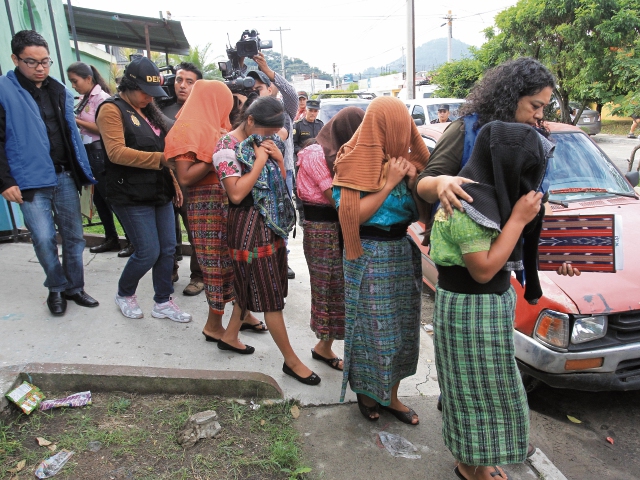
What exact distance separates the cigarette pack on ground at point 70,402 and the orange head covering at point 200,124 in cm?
142

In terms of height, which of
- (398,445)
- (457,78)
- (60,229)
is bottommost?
(398,445)

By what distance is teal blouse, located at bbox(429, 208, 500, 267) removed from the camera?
1.83 m

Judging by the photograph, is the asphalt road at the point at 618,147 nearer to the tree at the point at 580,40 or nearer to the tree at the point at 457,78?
the tree at the point at 580,40

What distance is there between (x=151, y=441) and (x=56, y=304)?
1501mm

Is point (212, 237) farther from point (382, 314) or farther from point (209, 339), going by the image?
point (382, 314)

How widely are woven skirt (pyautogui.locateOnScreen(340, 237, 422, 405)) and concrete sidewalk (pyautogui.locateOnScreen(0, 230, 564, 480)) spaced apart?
271 mm

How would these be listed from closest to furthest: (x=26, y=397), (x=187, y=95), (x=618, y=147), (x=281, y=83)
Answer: (x=26, y=397)
(x=187, y=95)
(x=281, y=83)
(x=618, y=147)

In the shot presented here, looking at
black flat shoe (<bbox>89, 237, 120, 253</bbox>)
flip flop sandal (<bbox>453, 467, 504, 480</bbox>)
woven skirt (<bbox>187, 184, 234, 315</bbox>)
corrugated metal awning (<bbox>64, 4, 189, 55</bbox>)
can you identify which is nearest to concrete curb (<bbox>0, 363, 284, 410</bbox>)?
woven skirt (<bbox>187, 184, 234, 315</bbox>)

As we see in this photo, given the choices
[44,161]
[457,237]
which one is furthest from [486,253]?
[44,161]

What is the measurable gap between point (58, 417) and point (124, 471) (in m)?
0.58

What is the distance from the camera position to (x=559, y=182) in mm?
3902

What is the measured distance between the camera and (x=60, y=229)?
354 centimetres

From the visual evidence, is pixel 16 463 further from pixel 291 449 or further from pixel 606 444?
pixel 606 444

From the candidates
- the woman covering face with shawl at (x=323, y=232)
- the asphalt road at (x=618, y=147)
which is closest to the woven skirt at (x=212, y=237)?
the woman covering face with shawl at (x=323, y=232)
